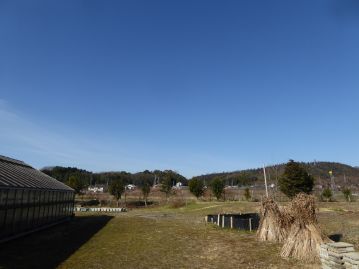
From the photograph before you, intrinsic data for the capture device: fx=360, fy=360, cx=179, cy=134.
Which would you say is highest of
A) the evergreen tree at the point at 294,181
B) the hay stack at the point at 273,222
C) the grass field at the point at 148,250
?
the evergreen tree at the point at 294,181

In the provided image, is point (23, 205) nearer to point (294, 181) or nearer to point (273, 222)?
point (273, 222)

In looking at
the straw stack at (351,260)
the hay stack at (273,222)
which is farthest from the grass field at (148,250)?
the straw stack at (351,260)

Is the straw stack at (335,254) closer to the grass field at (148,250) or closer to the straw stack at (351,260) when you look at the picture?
the straw stack at (351,260)

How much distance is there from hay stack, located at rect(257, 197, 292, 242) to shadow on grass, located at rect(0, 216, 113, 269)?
13.8 metres

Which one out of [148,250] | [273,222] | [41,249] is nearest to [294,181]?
[273,222]

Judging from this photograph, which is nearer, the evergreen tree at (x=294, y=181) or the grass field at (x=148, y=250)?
the grass field at (x=148, y=250)

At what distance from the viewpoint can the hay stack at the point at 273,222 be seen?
85.0 ft

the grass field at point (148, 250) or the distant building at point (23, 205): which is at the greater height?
the distant building at point (23, 205)

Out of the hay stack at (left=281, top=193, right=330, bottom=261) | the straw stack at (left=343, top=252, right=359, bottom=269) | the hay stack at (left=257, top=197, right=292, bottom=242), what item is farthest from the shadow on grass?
the straw stack at (left=343, top=252, right=359, bottom=269)

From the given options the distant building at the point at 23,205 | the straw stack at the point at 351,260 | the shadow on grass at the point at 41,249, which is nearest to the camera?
the straw stack at the point at 351,260

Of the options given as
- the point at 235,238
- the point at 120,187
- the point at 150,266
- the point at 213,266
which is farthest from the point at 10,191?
the point at 120,187

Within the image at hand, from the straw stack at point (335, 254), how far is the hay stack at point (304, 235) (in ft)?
7.16

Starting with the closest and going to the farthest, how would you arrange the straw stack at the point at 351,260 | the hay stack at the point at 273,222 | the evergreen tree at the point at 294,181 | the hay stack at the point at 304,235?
the straw stack at the point at 351,260, the hay stack at the point at 304,235, the hay stack at the point at 273,222, the evergreen tree at the point at 294,181

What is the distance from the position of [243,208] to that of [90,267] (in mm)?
46402
